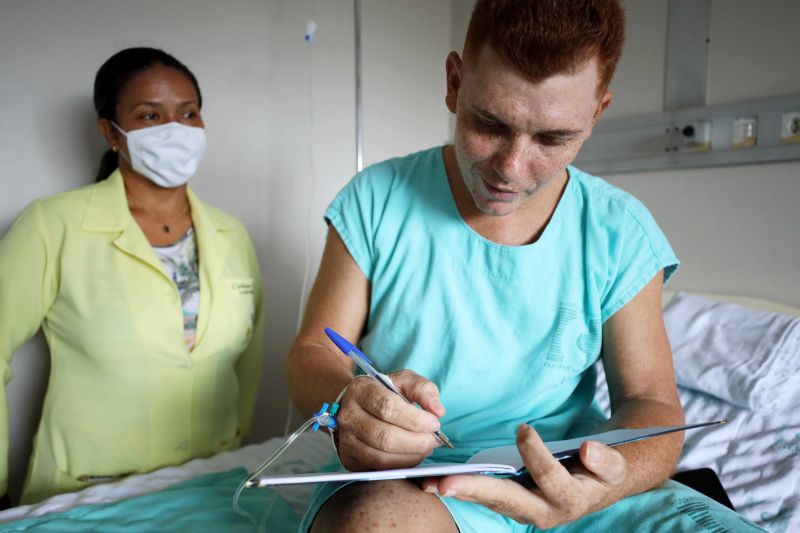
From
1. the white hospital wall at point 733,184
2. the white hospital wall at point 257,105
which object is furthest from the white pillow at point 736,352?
the white hospital wall at point 257,105

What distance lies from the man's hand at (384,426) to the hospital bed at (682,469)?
0.44 metres

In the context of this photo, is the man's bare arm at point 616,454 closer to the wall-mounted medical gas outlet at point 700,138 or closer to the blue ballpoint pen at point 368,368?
the blue ballpoint pen at point 368,368

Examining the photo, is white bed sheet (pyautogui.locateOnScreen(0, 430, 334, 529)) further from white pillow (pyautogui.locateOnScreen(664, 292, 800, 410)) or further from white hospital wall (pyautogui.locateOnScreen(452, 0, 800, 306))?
white hospital wall (pyautogui.locateOnScreen(452, 0, 800, 306))

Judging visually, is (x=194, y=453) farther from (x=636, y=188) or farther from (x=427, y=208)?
(x=636, y=188)

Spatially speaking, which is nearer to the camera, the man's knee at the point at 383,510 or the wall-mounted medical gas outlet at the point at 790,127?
the man's knee at the point at 383,510

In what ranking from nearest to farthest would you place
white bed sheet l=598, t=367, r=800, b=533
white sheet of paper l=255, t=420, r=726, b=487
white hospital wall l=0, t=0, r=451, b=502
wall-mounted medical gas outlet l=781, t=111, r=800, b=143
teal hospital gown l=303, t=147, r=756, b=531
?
1. white sheet of paper l=255, t=420, r=726, b=487
2. teal hospital gown l=303, t=147, r=756, b=531
3. white bed sheet l=598, t=367, r=800, b=533
4. wall-mounted medical gas outlet l=781, t=111, r=800, b=143
5. white hospital wall l=0, t=0, r=451, b=502

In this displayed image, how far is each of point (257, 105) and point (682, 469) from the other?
67.9 inches

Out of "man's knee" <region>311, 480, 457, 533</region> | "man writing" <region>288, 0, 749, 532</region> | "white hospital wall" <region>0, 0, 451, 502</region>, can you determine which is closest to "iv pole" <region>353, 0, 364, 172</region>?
"white hospital wall" <region>0, 0, 451, 502</region>

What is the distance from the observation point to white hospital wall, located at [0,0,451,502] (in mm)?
1629

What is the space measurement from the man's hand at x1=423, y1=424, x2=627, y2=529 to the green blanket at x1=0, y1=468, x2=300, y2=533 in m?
0.48

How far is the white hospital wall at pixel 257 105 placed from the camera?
64.1 inches

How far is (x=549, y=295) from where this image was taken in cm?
99

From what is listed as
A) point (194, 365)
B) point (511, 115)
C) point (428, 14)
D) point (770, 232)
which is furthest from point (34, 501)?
point (428, 14)

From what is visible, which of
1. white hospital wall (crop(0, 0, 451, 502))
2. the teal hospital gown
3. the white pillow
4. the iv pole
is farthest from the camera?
the iv pole
